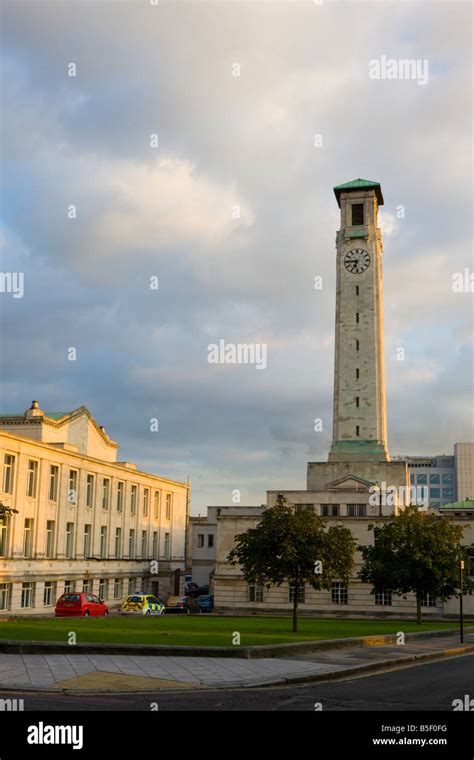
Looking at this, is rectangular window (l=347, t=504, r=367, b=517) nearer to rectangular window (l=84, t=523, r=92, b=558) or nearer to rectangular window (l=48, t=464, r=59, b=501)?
rectangular window (l=84, t=523, r=92, b=558)

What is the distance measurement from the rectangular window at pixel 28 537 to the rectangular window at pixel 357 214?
4547cm

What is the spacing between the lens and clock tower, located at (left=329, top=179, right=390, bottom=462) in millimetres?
76562

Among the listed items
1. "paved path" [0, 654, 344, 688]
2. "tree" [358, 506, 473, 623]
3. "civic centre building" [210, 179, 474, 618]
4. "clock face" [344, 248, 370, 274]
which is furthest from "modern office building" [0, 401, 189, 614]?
"paved path" [0, 654, 344, 688]

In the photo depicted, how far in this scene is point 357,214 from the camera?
82375mm

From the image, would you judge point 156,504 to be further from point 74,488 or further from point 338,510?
point 338,510

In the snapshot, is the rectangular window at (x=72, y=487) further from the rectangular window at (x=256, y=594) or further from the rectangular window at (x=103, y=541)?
the rectangular window at (x=256, y=594)

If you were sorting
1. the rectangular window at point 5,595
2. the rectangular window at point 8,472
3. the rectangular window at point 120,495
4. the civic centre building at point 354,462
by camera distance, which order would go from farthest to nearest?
the rectangular window at point 120,495
the civic centre building at point 354,462
the rectangular window at point 8,472
the rectangular window at point 5,595

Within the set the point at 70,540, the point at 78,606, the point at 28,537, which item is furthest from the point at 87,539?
the point at 78,606

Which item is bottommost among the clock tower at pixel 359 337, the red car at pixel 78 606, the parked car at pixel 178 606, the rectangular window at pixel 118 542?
the parked car at pixel 178 606

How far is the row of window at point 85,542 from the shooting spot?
2282 inches

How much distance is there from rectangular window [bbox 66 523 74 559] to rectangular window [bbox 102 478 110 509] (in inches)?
260

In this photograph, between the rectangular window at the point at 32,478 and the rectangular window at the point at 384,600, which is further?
the rectangular window at the point at 384,600

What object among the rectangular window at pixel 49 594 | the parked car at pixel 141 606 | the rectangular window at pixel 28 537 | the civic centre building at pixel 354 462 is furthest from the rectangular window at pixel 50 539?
the civic centre building at pixel 354 462
